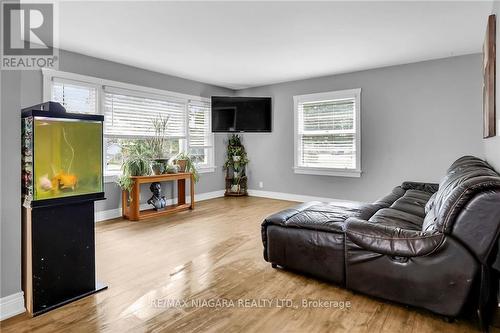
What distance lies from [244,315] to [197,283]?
605 millimetres

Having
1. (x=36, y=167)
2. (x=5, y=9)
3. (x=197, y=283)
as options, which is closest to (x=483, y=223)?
(x=197, y=283)

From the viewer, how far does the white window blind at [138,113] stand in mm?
4633

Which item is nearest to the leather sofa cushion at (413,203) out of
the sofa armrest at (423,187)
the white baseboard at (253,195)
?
the sofa armrest at (423,187)

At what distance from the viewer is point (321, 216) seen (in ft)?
8.25

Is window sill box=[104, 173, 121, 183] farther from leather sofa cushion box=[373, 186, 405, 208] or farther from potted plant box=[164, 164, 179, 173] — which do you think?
leather sofa cushion box=[373, 186, 405, 208]

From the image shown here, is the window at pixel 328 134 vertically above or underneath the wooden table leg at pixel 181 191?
above

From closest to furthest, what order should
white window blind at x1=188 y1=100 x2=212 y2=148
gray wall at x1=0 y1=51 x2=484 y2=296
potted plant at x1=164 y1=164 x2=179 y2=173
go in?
gray wall at x1=0 y1=51 x2=484 y2=296, potted plant at x1=164 y1=164 x2=179 y2=173, white window blind at x1=188 y1=100 x2=212 y2=148

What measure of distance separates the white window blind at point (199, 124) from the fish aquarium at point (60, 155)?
3.80 metres

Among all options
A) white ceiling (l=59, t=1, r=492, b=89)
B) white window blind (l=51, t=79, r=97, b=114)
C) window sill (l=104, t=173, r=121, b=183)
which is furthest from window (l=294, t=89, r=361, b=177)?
white window blind (l=51, t=79, r=97, b=114)

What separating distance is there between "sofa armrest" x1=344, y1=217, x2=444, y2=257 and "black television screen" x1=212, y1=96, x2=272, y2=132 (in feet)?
13.9

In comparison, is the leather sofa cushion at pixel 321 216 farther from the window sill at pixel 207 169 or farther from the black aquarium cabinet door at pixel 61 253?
the window sill at pixel 207 169

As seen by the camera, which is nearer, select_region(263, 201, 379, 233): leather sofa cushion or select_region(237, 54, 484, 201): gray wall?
select_region(263, 201, 379, 233): leather sofa cushion

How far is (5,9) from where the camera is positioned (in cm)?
206

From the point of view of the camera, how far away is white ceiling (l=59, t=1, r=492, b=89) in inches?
114
